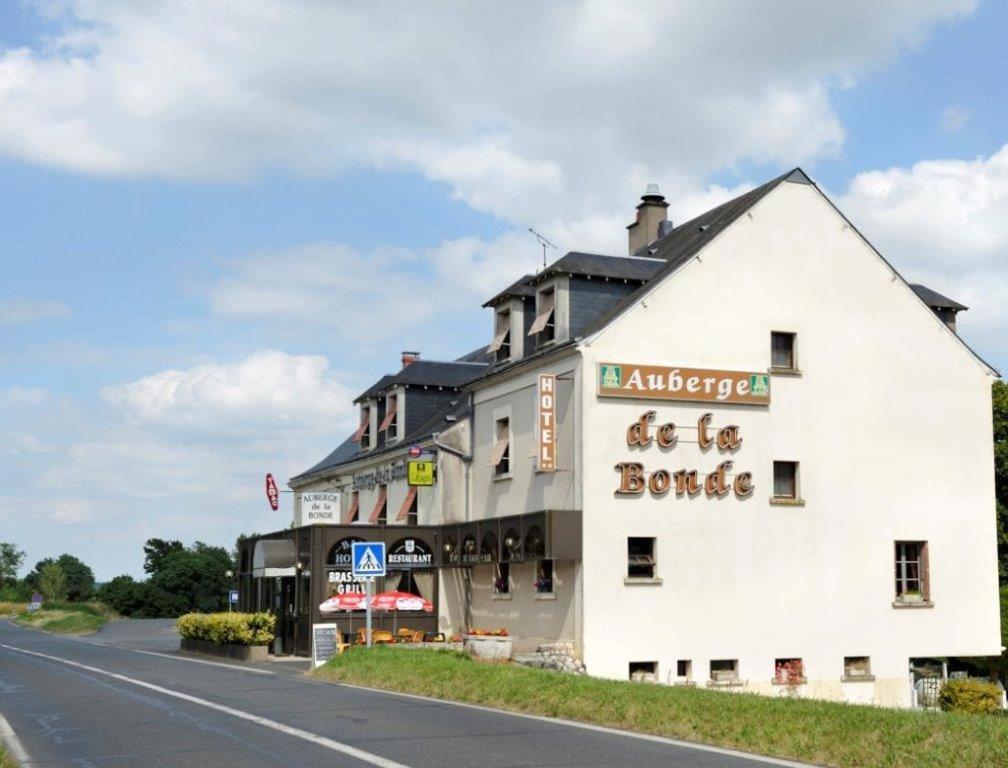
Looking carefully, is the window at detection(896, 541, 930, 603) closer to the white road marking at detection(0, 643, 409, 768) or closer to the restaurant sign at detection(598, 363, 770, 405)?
the restaurant sign at detection(598, 363, 770, 405)

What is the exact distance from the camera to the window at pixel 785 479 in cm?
3066

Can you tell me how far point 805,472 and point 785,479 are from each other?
0.51 meters

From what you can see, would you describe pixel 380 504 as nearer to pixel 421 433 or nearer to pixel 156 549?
pixel 421 433

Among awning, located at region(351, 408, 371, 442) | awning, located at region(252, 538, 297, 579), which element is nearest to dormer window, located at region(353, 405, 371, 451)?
awning, located at region(351, 408, 371, 442)

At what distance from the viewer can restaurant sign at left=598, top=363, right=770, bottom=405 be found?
94.8 feet

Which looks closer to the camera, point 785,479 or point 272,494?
point 785,479

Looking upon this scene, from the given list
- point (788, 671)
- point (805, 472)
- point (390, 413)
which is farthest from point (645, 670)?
point (390, 413)

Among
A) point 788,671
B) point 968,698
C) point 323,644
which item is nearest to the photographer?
point 968,698

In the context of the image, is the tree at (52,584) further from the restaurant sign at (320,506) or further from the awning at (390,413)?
the restaurant sign at (320,506)

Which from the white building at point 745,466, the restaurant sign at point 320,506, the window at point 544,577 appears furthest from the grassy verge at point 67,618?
the white building at point 745,466

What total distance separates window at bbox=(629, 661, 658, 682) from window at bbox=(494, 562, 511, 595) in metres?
4.65

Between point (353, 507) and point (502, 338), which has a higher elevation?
point (502, 338)

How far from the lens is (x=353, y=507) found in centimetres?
4603

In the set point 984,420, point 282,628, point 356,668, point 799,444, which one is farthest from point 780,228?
point 282,628
